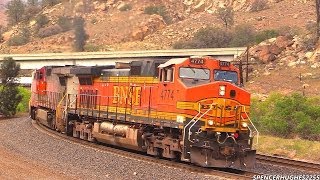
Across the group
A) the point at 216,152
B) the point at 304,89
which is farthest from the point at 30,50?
the point at 216,152

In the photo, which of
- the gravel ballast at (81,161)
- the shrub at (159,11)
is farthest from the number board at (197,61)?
the shrub at (159,11)

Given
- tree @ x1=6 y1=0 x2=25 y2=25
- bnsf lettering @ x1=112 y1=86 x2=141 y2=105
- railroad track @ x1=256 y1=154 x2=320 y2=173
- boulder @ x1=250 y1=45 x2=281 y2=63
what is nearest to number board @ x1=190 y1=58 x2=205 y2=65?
bnsf lettering @ x1=112 y1=86 x2=141 y2=105

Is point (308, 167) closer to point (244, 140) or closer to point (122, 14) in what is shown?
point (244, 140)

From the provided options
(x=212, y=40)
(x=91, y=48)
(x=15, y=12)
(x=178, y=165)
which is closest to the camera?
(x=178, y=165)

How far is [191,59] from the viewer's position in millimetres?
16219

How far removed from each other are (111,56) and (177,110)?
53.7m

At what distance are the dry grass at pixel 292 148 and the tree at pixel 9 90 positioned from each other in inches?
1005

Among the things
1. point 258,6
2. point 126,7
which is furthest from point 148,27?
point 258,6

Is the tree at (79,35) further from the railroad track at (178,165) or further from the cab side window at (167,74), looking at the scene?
the cab side window at (167,74)

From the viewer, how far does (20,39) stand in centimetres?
10844

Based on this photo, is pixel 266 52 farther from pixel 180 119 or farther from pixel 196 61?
pixel 180 119

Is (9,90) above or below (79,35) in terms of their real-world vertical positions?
below

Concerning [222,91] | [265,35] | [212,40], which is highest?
[265,35]

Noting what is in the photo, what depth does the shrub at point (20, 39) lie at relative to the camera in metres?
108
